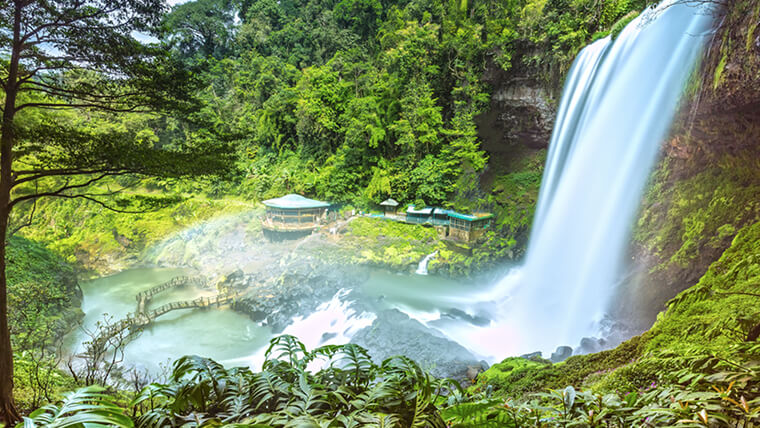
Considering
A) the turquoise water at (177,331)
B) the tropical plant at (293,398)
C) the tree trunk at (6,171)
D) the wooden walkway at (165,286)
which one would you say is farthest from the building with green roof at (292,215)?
the tropical plant at (293,398)

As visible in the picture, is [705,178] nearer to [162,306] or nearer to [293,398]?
[293,398]

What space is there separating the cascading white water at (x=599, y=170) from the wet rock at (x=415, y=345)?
76 cm

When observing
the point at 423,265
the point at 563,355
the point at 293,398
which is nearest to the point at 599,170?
the point at 563,355

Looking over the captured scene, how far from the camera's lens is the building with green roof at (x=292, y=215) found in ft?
38.2

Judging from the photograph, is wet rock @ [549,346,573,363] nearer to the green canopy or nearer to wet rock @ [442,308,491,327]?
wet rock @ [442,308,491,327]

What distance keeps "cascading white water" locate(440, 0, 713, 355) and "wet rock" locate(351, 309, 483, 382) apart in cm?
76

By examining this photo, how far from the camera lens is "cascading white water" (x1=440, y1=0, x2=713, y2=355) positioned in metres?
5.22

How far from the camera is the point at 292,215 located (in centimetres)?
1179

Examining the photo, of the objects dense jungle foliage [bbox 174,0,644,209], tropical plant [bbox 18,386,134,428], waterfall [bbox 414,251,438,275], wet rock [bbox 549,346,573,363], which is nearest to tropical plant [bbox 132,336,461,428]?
tropical plant [bbox 18,386,134,428]

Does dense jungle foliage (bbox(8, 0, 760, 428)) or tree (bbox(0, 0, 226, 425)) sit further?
tree (bbox(0, 0, 226, 425))

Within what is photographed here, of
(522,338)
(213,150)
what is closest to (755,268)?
(522,338)

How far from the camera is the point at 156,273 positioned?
1131 centimetres

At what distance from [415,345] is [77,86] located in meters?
5.89

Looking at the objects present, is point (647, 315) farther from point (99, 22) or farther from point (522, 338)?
Result: point (99, 22)
